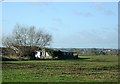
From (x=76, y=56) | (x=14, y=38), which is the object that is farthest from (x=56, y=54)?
(x=14, y=38)

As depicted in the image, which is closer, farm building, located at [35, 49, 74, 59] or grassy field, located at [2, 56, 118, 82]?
grassy field, located at [2, 56, 118, 82]

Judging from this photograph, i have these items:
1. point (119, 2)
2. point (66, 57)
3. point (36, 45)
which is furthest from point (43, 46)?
point (119, 2)

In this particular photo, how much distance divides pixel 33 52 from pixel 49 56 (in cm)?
282

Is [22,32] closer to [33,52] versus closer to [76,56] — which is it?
[33,52]

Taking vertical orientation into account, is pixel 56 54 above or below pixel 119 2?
below

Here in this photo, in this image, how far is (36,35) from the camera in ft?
159

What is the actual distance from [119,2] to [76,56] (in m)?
37.8

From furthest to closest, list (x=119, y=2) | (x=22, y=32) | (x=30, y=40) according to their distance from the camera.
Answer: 1. (x=30, y=40)
2. (x=22, y=32)
3. (x=119, y=2)

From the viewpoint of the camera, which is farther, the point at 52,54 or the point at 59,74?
the point at 52,54

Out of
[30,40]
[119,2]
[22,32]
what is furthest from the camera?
[30,40]

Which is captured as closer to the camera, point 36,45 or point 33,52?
point 33,52

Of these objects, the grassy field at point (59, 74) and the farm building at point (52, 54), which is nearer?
the grassy field at point (59, 74)

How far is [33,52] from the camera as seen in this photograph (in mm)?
46594

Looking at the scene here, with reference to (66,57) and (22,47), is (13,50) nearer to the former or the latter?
(22,47)
